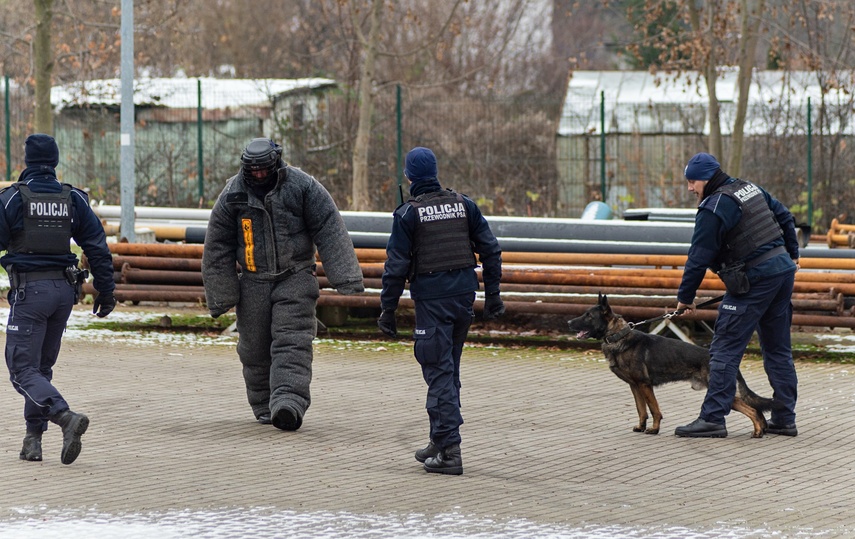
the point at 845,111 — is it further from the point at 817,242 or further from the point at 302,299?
the point at 302,299

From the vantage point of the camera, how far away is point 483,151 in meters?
22.1

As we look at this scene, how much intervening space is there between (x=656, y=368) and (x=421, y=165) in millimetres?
2192

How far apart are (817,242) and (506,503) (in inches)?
593

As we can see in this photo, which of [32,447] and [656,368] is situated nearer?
[32,447]

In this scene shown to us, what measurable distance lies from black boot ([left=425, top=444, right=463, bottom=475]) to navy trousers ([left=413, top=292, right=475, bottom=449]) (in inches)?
1.6

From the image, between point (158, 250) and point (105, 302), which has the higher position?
point (105, 302)

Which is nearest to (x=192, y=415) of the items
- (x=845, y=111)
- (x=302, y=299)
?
(x=302, y=299)

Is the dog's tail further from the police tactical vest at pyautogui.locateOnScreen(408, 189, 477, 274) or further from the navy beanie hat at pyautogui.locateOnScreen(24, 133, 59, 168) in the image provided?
the navy beanie hat at pyautogui.locateOnScreen(24, 133, 59, 168)

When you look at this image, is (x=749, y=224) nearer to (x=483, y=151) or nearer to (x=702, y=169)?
(x=702, y=169)

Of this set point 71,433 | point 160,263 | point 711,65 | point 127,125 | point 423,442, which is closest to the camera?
point 71,433

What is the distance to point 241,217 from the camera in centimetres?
791

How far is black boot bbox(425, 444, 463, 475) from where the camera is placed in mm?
6852

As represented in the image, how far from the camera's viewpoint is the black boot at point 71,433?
676cm

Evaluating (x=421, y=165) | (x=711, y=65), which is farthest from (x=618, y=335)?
(x=711, y=65)
